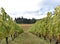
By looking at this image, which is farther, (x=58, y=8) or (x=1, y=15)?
(x=1, y=15)

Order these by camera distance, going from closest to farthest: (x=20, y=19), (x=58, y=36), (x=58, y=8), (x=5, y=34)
Result: 1. (x=58, y=8)
2. (x=58, y=36)
3. (x=5, y=34)
4. (x=20, y=19)

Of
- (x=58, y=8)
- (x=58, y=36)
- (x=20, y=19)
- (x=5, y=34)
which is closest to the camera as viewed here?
(x=58, y=8)

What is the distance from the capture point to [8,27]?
2922 centimetres

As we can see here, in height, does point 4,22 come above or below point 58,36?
above

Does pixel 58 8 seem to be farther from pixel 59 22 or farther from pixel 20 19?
pixel 20 19

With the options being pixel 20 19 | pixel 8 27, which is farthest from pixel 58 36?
pixel 20 19

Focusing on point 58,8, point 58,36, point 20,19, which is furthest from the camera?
point 20,19

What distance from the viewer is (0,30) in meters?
27.5

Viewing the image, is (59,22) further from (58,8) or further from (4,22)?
(4,22)

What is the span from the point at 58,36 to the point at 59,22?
2922 mm

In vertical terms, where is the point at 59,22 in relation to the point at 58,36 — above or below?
above

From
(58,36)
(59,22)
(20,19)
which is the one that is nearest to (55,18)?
(59,22)

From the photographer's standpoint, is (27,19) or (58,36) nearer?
(58,36)

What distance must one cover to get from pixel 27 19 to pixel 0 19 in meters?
120
